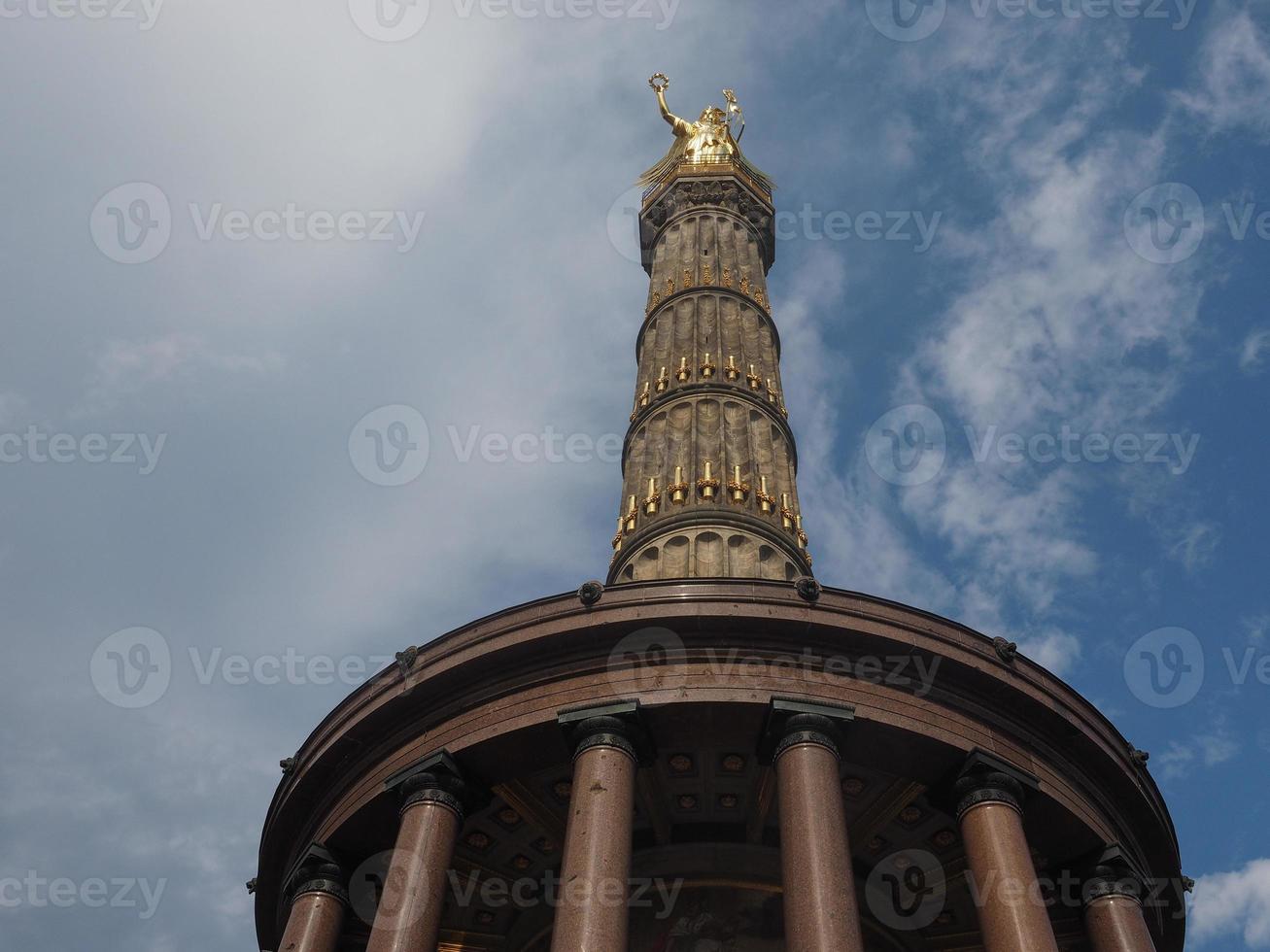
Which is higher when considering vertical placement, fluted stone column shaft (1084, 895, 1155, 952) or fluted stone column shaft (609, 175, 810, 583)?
fluted stone column shaft (609, 175, 810, 583)

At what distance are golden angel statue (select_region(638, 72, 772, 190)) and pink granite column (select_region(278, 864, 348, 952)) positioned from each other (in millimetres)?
29287

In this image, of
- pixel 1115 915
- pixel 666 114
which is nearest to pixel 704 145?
pixel 666 114

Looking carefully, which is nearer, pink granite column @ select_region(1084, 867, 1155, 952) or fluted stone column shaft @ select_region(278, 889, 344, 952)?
pink granite column @ select_region(1084, 867, 1155, 952)

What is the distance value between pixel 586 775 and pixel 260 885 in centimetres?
891

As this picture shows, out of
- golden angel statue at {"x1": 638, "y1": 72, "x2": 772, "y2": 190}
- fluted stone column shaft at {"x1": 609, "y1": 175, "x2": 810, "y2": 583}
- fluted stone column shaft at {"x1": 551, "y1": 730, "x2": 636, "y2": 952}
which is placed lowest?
fluted stone column shaft at {"x1": 551, "y1": 730, "x2": 636, "y2": 952}

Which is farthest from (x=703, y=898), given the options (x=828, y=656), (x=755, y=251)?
(x=755, y=251)

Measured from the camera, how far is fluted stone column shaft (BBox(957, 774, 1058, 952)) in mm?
17891

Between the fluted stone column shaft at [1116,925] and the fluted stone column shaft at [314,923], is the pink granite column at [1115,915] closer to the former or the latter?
the fluted stone column shaft at [1116,925]

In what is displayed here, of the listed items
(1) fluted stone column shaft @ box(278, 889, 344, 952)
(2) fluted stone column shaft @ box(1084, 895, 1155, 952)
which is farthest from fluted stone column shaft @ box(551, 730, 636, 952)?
(2) fluted stone column shaft @ box(1084, 895, 1155, 952)

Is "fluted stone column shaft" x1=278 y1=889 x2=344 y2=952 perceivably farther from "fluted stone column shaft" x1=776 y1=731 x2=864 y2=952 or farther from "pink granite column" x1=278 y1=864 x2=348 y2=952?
"fluted stone column shaft" x1=776 y1=731 x2=864 y2=952

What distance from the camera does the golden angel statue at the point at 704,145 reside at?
148ft

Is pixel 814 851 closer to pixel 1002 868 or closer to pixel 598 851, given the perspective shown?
pixel 598 851

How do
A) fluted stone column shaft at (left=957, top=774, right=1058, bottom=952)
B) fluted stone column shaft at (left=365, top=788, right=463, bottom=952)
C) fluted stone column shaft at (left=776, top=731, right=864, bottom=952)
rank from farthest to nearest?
1. fluted stone column shaft at (left=365, top=788, right=463, bottom=952)
2. fluted stone column shaft at (left=957, top=774, right=1058, bottom=952)
3. fluted stone column shaft at (left=776, top=731, right=864, bottom=952)

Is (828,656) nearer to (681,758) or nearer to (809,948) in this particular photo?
(681,758)
